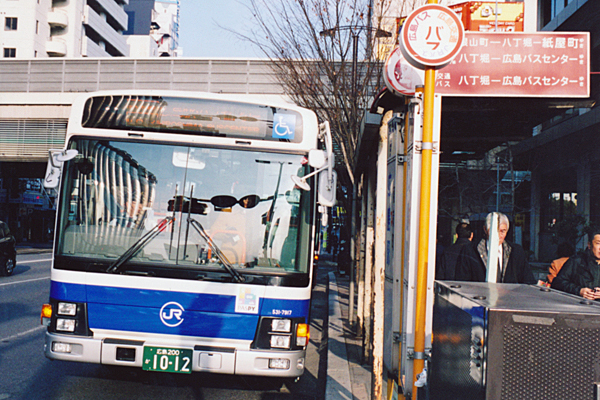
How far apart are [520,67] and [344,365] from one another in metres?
4.19

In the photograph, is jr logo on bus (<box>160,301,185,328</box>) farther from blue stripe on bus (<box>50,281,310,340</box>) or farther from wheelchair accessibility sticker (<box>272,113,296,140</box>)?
wheelchair accessibility sticker (<box>272,113,296,140</box>)

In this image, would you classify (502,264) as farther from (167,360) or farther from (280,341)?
(167,360)

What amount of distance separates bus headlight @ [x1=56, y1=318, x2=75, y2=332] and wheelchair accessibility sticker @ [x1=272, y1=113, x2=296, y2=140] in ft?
8.60

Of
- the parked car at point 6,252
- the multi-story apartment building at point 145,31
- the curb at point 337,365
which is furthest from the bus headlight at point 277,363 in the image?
the multi-story apartment building at point 145,31

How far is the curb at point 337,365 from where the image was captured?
5547mm

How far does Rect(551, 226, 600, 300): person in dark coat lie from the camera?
4.85 metres

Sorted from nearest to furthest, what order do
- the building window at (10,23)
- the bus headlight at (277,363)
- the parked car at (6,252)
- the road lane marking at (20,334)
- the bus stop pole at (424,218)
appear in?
1. the bus stop pole at (424,218)
2. the bus headlight at (277,363)
3. the road lane marking at (20,334)
4. the parked car at (6,252)
5. the building window at (10,23)

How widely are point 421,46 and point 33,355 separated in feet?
20.5

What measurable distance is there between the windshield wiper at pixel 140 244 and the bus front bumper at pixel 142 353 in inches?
26.9

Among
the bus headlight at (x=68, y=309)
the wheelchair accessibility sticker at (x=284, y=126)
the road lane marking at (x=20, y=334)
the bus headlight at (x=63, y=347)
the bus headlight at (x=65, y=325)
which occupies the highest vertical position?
the wheelchair accessibility sticker at (x=284, y=126)

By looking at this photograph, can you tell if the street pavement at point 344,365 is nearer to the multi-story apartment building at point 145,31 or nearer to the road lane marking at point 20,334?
the road lane marking at point 20,334

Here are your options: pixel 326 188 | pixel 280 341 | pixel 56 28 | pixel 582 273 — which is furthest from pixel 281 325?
pixel 56 28

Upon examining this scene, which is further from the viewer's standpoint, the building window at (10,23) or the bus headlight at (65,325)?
the building window at (10,23)

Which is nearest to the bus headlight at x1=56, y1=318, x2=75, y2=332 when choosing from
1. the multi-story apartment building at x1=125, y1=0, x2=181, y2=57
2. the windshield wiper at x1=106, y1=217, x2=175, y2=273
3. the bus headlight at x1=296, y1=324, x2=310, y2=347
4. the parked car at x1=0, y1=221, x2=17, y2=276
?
the windshield wiper at x1=106, y1=217, x2=175, y2=273
